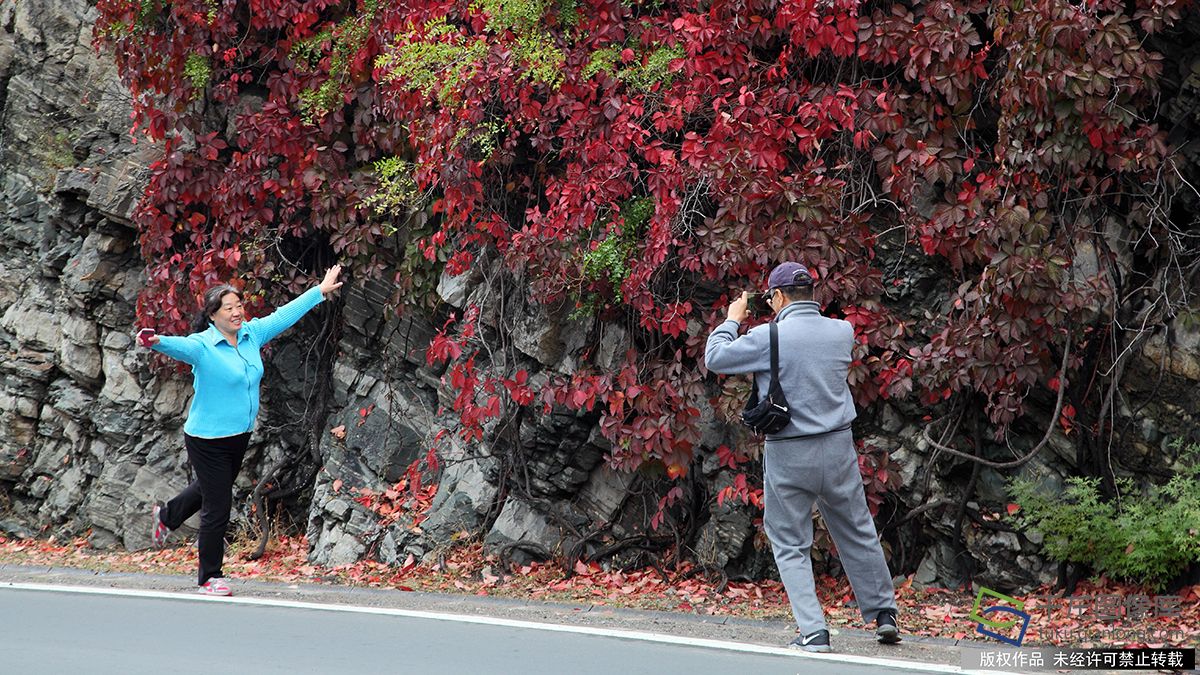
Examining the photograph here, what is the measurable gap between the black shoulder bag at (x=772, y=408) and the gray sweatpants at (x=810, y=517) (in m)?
0.13

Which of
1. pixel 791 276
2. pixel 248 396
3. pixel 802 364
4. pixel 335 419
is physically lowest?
pixel 335 419

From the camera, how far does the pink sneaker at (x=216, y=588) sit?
7245 millimetres

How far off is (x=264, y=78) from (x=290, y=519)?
4.07 m

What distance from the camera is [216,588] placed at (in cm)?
727

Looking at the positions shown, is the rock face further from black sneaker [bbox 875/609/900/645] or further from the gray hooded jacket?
the gray hooded jacket

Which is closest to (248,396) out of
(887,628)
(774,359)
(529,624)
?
(529,624)

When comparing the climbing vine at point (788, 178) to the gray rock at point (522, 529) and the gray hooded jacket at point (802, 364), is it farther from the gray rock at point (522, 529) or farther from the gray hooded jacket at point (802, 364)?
the gray hooded jacket at point (802, 364)

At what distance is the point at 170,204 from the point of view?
10281 millimetres

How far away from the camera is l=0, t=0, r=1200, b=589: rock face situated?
762cm

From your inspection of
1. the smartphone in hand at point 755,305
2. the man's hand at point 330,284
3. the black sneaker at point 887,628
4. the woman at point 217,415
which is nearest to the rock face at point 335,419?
the smartphone in hand at point 755,305

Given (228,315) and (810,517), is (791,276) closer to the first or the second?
(810,517)

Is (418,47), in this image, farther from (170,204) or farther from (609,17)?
(170,204)

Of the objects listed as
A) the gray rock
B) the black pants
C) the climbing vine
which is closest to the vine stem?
the climbing vine

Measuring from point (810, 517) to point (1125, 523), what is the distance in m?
2.32
